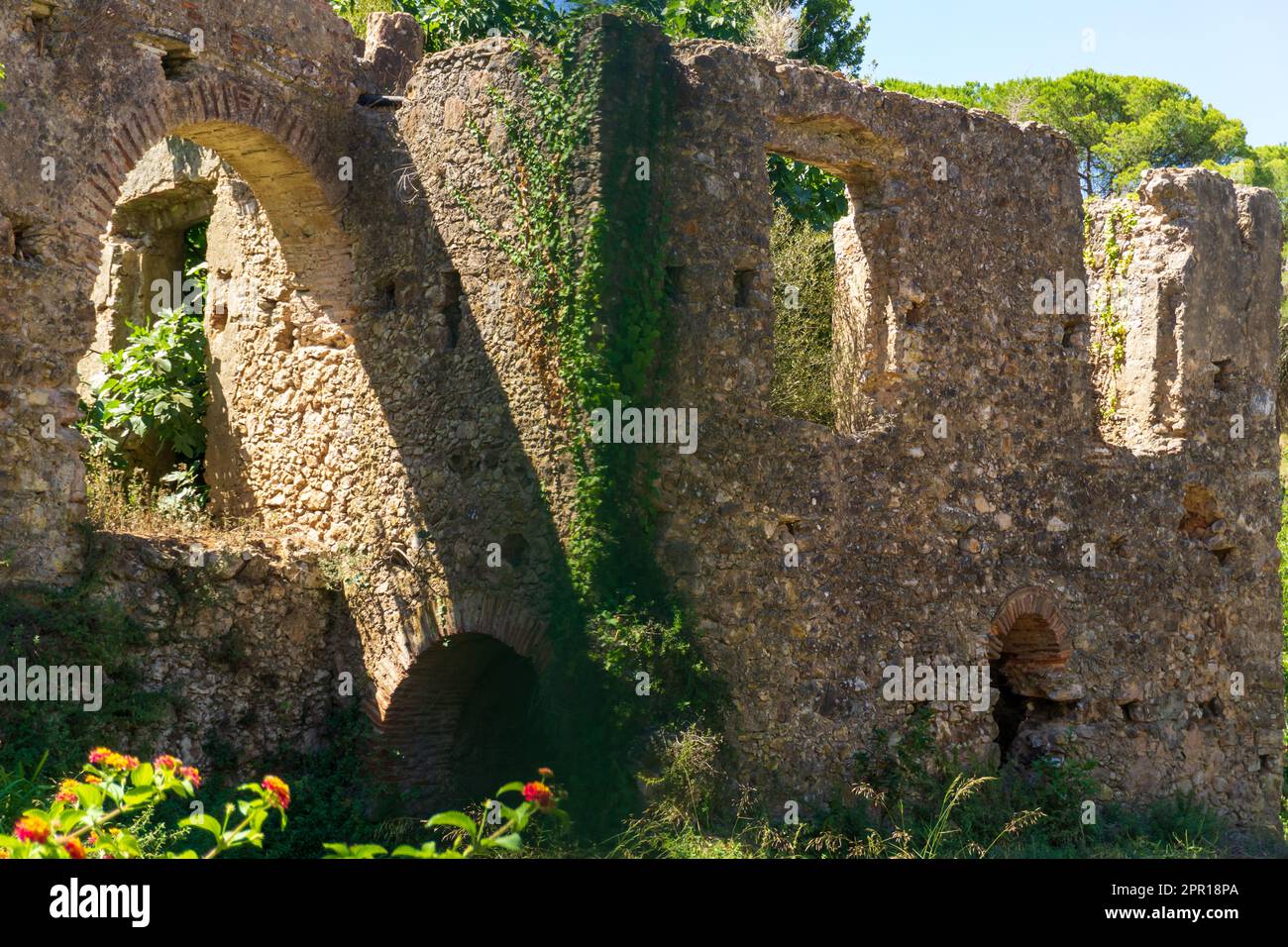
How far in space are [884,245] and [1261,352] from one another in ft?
13.8

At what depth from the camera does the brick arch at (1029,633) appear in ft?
34.7

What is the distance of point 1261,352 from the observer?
12.6m

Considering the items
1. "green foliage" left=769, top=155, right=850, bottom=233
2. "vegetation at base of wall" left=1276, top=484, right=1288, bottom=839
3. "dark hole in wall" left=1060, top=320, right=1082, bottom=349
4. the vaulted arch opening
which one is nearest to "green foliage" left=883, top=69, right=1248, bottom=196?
"vegetation at base of wall" left=1276, top=484, right=1288, bottom=839

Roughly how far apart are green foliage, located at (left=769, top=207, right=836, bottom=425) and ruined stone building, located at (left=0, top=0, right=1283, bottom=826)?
225 cm

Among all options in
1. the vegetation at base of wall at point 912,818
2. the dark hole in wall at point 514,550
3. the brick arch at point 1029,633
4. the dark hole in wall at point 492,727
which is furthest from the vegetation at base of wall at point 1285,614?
the dark hole in wall at point 514,550

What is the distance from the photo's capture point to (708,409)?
9375mm

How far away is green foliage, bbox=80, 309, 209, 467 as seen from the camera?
1162 centimetres

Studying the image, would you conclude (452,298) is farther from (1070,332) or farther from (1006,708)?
(1006,708)

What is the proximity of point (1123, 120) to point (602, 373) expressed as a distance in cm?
2258

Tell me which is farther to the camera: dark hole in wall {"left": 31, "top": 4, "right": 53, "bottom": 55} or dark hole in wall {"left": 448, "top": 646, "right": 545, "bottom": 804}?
dark hole in wall {"left": 448, "top": 646, "right": 545, "bottom": 804}

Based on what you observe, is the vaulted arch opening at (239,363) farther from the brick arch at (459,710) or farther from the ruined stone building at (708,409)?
the brick arch at (459,710)

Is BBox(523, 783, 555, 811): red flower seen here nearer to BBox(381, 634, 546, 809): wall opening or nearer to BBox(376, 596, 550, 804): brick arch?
BBox(376, 596, 550, 804): brick arch

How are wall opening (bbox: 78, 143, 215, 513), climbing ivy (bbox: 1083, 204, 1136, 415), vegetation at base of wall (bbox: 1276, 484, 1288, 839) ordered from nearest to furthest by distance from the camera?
wall opening (bbox: 78, 143, 215, 513), climbing ivy (bbox: 1083, 204, 1136, 415), vegetation at base of wall (bbox: 1276, 484, 1288, 839)

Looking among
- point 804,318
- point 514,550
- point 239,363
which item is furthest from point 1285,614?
point 239,363
